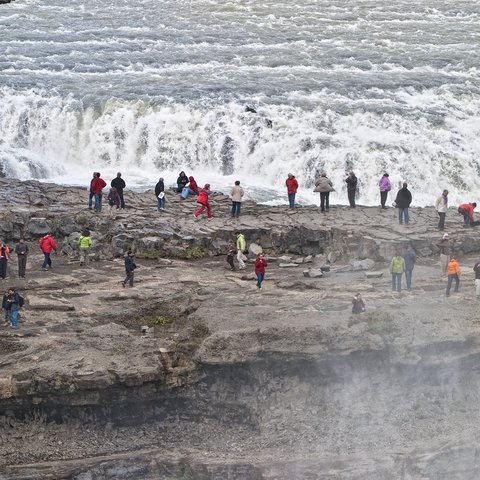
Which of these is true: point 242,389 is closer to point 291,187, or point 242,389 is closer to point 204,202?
point 204,202

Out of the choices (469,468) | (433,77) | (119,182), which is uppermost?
(433,77)

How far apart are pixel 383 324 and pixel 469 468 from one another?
3.79m

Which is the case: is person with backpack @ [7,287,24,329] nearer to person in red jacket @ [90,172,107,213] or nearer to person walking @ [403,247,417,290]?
person in red jacket @ [90,172,107,213]

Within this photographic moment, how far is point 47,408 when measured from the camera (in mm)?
26500

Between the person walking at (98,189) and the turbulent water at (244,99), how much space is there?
6.84 m

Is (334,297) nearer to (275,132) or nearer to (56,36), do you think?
(275,132)

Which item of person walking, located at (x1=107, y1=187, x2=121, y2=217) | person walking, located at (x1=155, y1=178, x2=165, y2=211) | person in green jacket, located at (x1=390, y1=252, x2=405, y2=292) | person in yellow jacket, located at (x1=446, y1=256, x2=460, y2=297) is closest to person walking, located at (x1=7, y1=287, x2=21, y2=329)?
person walking, located at (x1=107, y1=187, x2=121, y2=217)

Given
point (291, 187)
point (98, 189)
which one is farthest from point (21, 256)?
point (291, 187)

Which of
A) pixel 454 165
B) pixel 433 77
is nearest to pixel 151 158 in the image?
pixel 454 165

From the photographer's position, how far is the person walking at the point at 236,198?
122ft

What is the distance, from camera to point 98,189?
3722 cm

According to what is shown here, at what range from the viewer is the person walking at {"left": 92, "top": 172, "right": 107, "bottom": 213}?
37062 mm

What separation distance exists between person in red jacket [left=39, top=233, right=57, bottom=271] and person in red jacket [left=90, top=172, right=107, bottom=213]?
3.95 meters

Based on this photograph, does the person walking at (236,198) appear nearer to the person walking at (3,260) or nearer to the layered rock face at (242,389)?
the layered rock face at (242,389)
